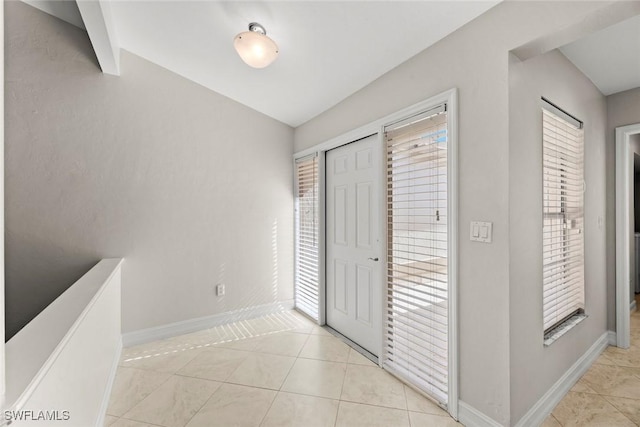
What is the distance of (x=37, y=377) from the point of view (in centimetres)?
84

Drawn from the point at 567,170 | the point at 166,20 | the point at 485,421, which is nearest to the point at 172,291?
the point at 166,20

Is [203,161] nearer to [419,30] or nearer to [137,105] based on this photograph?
[137,105]

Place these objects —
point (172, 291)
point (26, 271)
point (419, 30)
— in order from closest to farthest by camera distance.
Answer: point (419, 30), point (26, 271), point (172, 291)

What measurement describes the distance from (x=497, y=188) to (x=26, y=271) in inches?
139

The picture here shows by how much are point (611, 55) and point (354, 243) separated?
7.65 ft

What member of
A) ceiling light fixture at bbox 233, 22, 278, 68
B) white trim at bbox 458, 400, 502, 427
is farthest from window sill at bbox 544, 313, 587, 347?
ceiling light fixture at bbox 233, 22, 278, 68

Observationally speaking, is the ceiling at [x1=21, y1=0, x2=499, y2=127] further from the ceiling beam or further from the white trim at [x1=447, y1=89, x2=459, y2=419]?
the white trim at [x1=447, y1=89, x2=459, y2=419]

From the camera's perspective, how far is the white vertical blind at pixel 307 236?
10.6ft

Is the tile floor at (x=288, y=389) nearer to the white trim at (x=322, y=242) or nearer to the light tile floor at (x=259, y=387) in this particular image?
the light tile floor at (x=259, y=387)

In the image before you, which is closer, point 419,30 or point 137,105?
point 419,30

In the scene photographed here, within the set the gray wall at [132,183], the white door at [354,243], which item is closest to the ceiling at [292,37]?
the gray wall at [132,183]

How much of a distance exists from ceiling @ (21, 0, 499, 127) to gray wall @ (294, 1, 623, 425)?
0.17 m

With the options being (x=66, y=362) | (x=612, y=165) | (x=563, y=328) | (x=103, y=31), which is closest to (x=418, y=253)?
(x=563, y=328)

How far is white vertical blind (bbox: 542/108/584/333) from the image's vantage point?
1856mm
